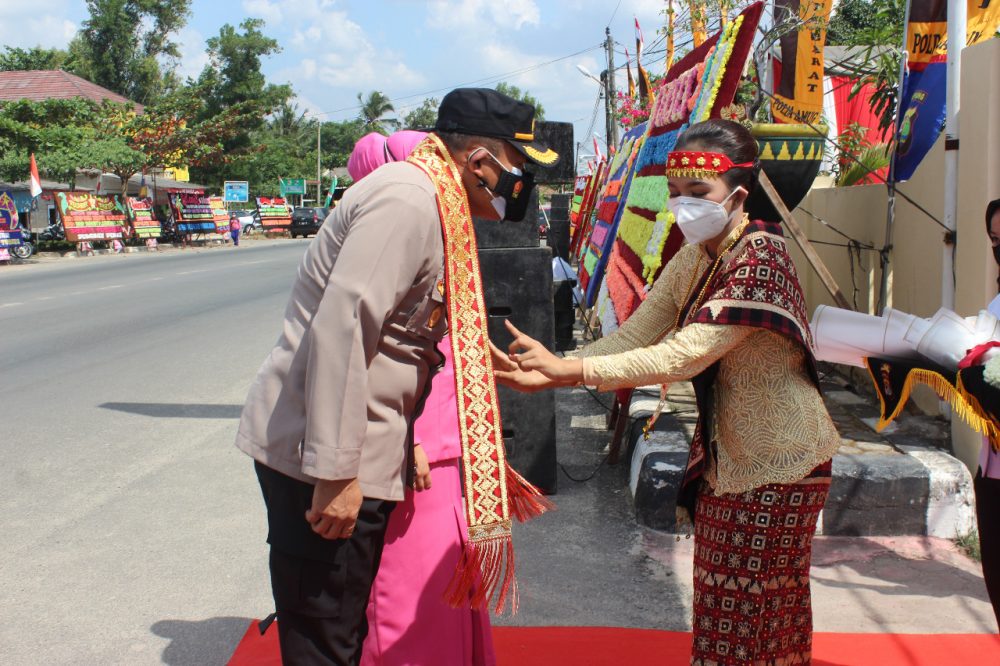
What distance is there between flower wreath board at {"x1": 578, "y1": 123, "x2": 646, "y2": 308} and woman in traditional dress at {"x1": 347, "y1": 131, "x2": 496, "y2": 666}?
4055 mm

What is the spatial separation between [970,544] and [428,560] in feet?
9.76

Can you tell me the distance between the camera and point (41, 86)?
131ft

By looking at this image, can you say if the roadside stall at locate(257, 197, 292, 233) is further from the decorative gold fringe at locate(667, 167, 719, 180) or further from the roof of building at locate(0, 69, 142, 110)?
the decorative gold fringe at locate(667, 167, 719, 180)

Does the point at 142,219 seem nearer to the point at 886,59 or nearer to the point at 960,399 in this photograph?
the point at 886,59

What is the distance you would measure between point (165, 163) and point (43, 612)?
32074mm

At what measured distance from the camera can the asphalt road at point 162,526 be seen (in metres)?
3.38

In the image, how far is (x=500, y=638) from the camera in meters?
3.28

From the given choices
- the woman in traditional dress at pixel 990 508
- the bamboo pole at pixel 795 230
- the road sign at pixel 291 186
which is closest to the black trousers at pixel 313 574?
the woman in traditional dress at pixel 990 508

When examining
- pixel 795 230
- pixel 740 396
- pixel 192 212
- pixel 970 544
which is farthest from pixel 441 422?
pixel 192 212

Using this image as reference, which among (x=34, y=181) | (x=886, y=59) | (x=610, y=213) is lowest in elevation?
(x=610, y=213)

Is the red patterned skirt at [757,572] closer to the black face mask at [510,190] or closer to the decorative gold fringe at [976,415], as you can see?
the decorative gold fringe at [976,415]

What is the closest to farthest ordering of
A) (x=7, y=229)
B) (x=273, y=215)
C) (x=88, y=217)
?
(x=7, y=229)
(x=88, y=217)
(x=273, y=215)

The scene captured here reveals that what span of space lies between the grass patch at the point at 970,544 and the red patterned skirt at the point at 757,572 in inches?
83.3

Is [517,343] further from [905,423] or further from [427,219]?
[905,423]
